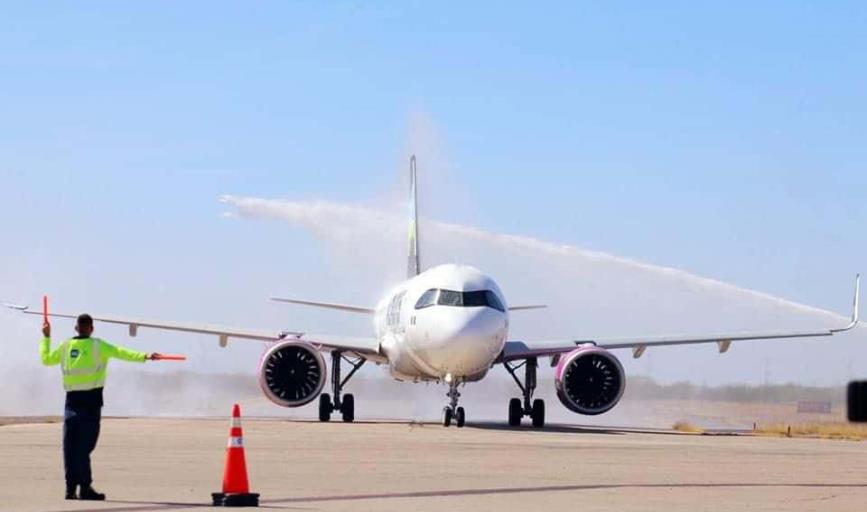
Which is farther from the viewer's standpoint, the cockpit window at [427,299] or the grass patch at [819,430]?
the cockpit window at [427,299]

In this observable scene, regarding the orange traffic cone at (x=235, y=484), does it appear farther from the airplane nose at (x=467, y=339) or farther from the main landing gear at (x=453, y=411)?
the airplane nose at (x=467, y=339)

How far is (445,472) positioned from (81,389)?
184 inches

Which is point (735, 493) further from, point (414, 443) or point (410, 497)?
point (414, 443)

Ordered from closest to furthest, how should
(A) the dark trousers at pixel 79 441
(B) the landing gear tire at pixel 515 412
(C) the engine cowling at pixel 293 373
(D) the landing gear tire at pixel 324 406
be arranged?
(A) the dark trousers at pixel 79 441 < (C) the engine cowling at pixel 293 373 < (B) the landing gear tire at pixel 515 412 < (D) the landing gear tire at pixel 324 406

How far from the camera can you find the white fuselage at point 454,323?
3722cm

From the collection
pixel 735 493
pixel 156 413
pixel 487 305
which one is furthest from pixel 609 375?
pixel 735 493

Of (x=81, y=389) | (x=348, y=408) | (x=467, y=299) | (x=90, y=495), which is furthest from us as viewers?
(x=348, y=408)

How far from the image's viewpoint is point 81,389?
16797mm

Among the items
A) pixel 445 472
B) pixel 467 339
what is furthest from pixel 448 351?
pixel 445 472

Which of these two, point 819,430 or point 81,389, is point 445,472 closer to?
point 81,389

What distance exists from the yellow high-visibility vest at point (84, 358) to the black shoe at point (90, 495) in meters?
1.39

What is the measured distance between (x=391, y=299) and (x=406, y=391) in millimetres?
10498

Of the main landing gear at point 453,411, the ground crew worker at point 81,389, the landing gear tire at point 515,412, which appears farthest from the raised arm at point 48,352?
the landing gear tire at point 515,412

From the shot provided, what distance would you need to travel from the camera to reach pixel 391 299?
44.2 metres
